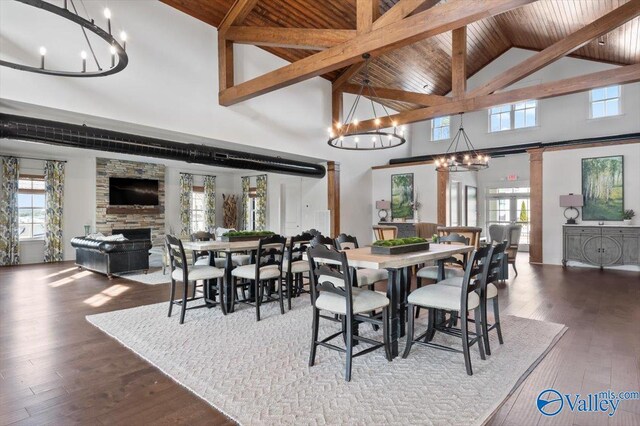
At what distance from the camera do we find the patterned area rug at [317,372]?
7.07ft

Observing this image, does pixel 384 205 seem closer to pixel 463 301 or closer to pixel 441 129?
pixel 441 129

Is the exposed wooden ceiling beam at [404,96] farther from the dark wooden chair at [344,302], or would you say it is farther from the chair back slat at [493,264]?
the dark wooden chair at [344,302]

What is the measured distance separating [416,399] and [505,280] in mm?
4897

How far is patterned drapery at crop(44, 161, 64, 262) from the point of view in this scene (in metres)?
9.38

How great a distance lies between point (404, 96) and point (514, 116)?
4466 millimetres

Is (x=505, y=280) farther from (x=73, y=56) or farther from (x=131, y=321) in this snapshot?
(x=73, y=56)

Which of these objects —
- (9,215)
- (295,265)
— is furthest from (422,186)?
(9,215)

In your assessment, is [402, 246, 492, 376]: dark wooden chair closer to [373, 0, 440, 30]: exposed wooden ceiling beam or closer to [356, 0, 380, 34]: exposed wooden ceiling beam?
[373, 0, 440, 30]: exposed wooden ceiling beam

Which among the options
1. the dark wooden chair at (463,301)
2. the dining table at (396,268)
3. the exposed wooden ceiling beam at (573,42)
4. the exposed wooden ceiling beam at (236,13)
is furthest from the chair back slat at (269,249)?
the exposed wooden ceiling beam at (573,42)

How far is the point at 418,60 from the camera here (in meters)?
9.20

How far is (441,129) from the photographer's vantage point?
39.4 feet

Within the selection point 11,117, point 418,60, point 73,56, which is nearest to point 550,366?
point 11,117

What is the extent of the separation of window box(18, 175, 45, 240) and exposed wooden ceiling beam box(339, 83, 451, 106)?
28.1ft

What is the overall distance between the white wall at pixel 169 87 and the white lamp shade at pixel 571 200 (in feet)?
18.6
